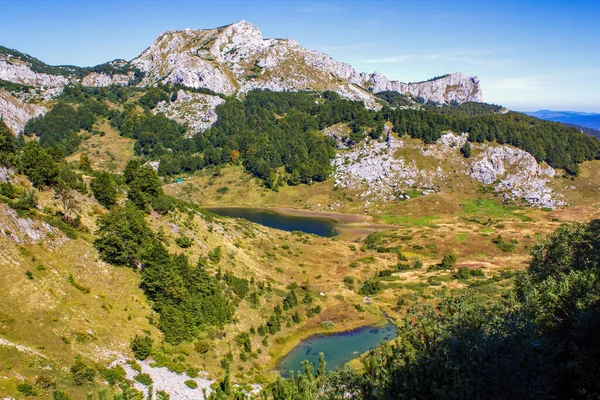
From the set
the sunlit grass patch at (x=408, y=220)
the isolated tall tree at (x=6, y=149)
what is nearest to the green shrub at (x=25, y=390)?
the isolated tall tree at (x=6, y=149)

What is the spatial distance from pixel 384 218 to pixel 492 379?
15178 cm

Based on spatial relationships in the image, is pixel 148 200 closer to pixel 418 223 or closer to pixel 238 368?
pixel 238 368

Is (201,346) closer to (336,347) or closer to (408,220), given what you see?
(336,347)

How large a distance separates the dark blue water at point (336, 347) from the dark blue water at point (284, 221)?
267 ft

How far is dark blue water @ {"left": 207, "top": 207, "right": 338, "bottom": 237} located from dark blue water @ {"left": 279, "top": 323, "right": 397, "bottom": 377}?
8150cm

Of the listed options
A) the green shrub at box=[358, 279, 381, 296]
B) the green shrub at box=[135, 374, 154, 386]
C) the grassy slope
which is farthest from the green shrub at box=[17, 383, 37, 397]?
the green shrub at box=[358, 279, 381, 296]

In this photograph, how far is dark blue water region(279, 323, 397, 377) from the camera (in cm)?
5272

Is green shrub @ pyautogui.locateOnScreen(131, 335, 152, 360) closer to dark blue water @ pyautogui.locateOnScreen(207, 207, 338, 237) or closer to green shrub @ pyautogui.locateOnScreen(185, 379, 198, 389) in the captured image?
green shrub @ pyautogui.locateOnScreen(185, 379, 198, 389)

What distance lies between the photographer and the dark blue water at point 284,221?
15175 centimetres

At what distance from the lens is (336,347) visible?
58062 millimetres

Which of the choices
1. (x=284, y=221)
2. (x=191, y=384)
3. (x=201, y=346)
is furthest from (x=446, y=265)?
(x=284, y=221)

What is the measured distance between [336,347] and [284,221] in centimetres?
10873

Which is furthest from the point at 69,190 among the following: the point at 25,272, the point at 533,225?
the point at 533,225

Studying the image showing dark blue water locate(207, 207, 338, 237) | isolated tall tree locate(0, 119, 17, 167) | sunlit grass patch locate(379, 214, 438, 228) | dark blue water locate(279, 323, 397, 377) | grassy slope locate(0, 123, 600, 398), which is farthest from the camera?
sunlit grass patch locate(379, 214, 438, 228)
